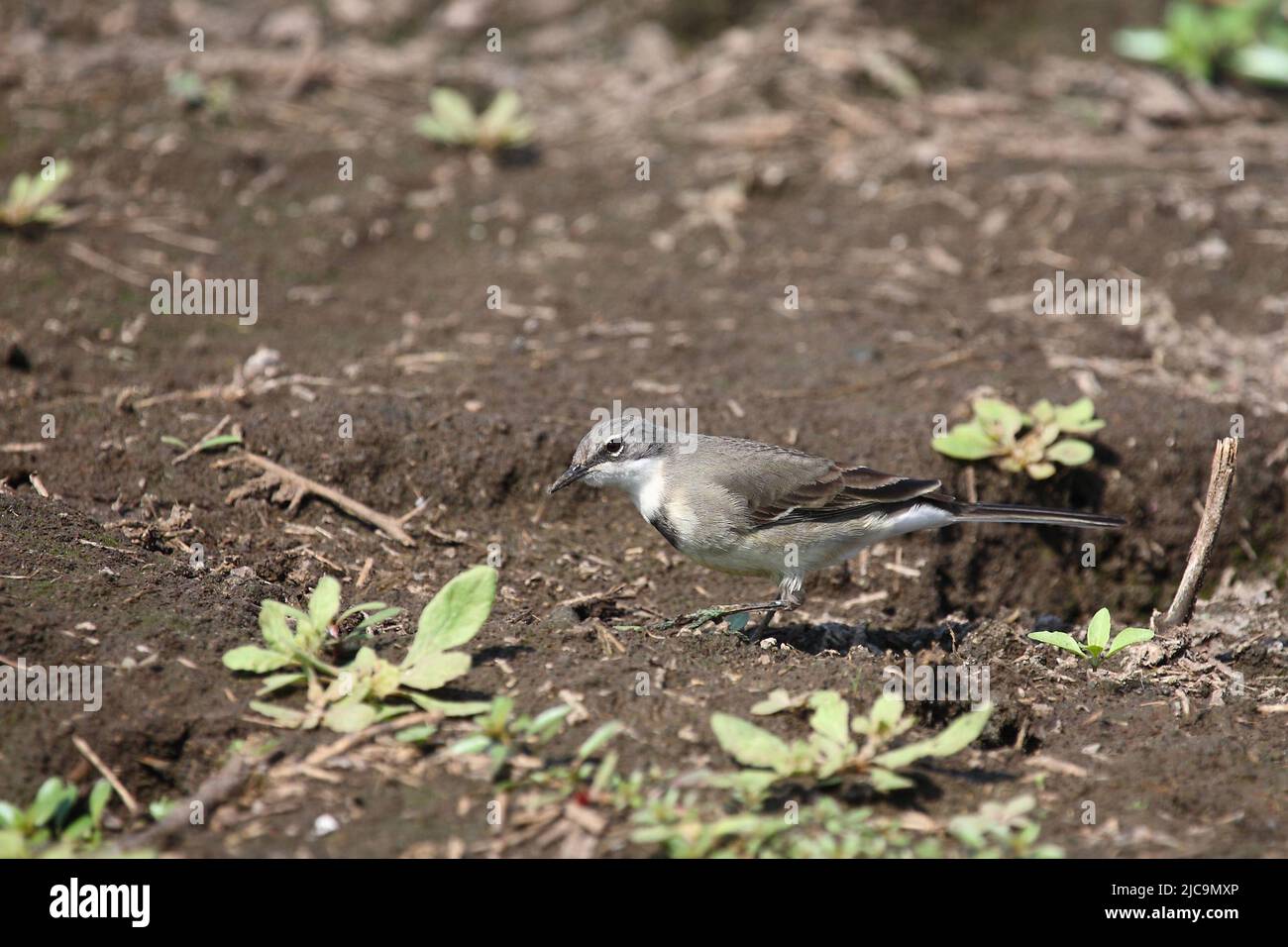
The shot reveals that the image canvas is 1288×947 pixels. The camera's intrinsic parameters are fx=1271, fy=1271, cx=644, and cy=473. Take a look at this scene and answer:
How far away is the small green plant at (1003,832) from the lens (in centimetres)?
405

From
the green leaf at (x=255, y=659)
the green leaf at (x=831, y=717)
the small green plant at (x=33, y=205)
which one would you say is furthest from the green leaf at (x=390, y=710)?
the small green plant at (x=33, y=205)

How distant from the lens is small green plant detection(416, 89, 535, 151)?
10.6 m

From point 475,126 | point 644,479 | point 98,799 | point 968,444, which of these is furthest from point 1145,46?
point 98,799

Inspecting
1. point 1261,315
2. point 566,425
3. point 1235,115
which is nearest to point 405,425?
point 566,425

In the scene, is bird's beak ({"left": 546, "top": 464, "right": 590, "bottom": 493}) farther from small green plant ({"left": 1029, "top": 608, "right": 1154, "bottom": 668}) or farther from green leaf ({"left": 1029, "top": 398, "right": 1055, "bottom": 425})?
green leaf ({"left": 1029, "top": 398, "right": 1055, "bottom": 425})

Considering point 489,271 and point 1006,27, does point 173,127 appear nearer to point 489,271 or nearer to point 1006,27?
point 489,271

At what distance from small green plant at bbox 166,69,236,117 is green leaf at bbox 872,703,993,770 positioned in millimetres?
8649

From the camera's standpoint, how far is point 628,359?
26.9ft

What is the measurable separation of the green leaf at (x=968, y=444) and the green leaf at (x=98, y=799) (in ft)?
15.4

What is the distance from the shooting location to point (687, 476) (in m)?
6.50

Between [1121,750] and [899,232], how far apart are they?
580 centimetres

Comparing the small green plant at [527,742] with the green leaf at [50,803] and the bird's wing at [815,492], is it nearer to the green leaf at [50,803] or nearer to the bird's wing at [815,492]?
the green leaf at [50,803]

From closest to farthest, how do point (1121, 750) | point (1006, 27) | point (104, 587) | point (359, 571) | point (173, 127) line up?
1. point (1121, 750)
2. point (104, 587)
3. point (359, 571)
4. point (173, 127)
5. point (1006, 27)

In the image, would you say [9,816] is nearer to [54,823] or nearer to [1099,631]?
[54,823]
